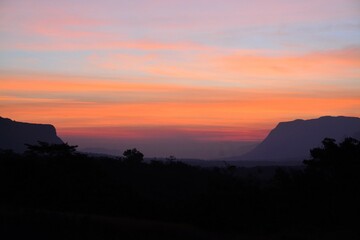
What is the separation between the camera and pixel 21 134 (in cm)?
16200

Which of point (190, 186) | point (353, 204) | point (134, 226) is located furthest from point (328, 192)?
point (190, 186)

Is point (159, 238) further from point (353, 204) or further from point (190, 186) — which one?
point (190, 186)

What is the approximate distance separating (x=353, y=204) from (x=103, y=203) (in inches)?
503

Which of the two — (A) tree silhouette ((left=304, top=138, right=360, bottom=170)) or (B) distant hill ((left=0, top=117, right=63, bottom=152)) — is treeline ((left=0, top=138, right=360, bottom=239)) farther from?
(B) distant hill ((left=0, top=117, right=63, bottom=152))

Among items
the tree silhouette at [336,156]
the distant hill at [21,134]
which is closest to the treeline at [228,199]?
the tree silhouette at [336,156]

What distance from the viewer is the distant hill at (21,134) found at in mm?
149262

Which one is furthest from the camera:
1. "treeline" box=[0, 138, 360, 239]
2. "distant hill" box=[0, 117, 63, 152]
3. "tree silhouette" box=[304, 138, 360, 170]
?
"distant hill" box=[0, 117, 63, 152]

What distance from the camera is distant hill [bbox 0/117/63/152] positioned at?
149 metres

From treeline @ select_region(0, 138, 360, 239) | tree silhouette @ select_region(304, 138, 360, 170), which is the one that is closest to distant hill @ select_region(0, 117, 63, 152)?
treeline @ select_region(0, 138, 360, 239)

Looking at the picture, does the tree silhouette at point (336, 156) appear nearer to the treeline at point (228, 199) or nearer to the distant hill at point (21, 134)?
the treeline at point (228, 199)

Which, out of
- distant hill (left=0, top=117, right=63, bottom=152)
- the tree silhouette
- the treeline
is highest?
distant hill (left=0, top=117, right=63, bottom=152)

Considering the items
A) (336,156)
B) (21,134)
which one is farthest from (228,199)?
(21,134)

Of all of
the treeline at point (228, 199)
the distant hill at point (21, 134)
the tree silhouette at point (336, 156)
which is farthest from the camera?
the distant hill at point (21, 134)

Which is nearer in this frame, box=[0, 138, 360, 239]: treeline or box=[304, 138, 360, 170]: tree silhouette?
box=[0, 138, 360, 239]: treeline
